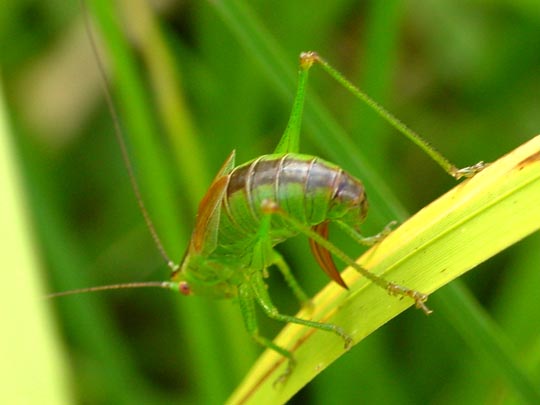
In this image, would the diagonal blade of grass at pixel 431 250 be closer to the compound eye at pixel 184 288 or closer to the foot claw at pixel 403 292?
the foot claw at pixel 403 292

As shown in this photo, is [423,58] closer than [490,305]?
No

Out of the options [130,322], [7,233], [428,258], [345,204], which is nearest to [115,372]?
[130,322]

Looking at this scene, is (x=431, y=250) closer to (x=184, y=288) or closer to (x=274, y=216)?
(x=274, y=216)

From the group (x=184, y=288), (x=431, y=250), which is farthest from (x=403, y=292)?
(x=184, y=288)

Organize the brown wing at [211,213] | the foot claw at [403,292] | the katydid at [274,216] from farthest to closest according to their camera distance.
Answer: the brown wing at [211,213]
the katydid at [274,216]
the foot claw at [403,292]

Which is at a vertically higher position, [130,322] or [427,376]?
[130,322]

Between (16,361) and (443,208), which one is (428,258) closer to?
(443,208)

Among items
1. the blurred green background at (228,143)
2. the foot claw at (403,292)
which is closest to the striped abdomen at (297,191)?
the blurred green background at (228,143)
